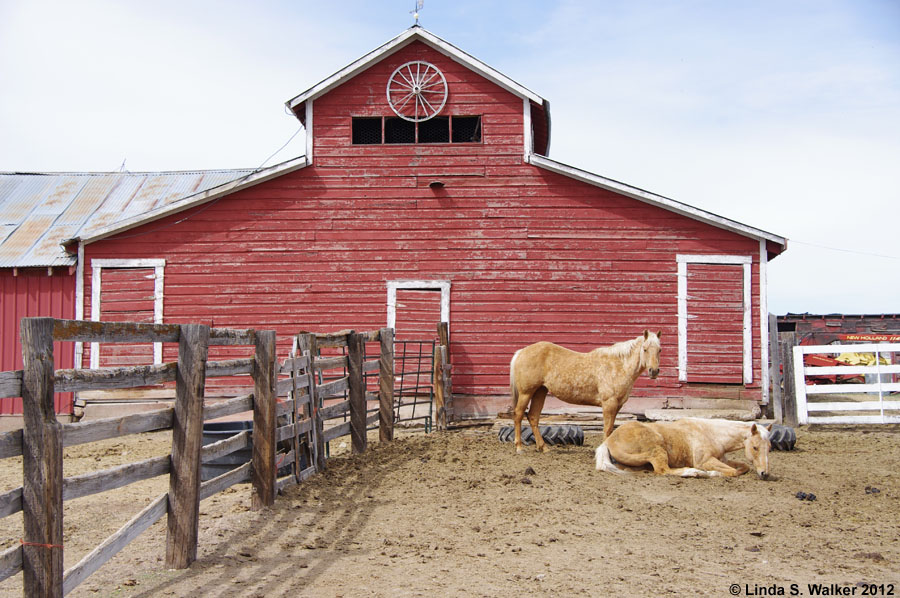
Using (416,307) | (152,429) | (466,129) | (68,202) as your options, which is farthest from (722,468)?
(68,202)

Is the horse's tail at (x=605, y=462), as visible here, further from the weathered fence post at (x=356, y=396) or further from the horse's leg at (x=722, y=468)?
the weathered fence post at (x=356, y=396)

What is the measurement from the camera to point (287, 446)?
281 inches

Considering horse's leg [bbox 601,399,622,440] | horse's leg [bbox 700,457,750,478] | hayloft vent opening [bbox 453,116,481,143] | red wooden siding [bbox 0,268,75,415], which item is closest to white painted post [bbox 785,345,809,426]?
horse's leg [bbox 601,399,622,440]

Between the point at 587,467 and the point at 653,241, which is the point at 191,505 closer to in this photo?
the point at 587,467

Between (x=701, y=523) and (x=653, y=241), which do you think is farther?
(x=653, y=241)

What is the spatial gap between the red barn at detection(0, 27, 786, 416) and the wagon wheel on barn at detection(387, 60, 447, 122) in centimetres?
3

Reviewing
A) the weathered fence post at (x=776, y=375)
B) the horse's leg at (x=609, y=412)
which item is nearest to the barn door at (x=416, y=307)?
the horse's leg at (x=609, y=412)

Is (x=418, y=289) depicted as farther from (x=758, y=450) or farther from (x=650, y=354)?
(x=758, y=450)

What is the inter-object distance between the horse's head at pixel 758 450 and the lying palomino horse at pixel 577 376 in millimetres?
1907

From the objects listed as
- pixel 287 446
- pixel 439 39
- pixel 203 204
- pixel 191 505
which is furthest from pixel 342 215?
pixel 191 505

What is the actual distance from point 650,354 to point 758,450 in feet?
6.27

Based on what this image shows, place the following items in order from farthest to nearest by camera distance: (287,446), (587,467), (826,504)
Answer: (587,467) → (287,446) → (826,504)

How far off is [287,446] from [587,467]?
10.6 feet

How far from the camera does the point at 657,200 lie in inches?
533
